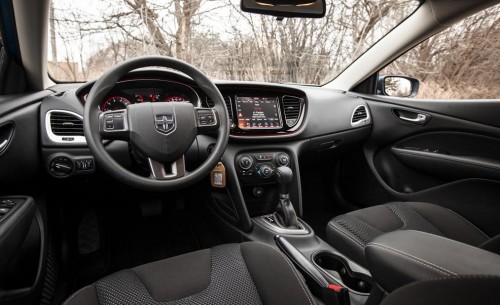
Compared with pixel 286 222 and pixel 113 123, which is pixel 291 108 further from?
pixel 113 123

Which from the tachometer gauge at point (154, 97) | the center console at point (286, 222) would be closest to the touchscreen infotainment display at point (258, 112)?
the center console at point (286, 222)

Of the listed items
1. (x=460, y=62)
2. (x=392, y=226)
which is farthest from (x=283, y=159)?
(x=460, y=62)

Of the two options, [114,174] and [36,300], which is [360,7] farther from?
[36,300]

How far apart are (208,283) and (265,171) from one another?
39.0 inches

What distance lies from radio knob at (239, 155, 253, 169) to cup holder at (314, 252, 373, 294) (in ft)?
2.01

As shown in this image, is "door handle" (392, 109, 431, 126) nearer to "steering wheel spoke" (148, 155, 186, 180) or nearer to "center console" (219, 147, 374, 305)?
"center console" (219, 147, 374, 305)

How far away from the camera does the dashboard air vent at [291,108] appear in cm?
216

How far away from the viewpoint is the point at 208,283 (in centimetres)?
109

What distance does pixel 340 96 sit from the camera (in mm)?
2385

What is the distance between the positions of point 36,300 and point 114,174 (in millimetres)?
686

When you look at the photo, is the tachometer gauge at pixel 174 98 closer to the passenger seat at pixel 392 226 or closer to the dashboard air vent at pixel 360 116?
the passenger seat at pixel 392 226

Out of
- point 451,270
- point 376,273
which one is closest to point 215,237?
point 376,273

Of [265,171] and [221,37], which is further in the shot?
[221,37]

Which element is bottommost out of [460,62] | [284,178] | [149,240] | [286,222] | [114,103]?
[149,240]
